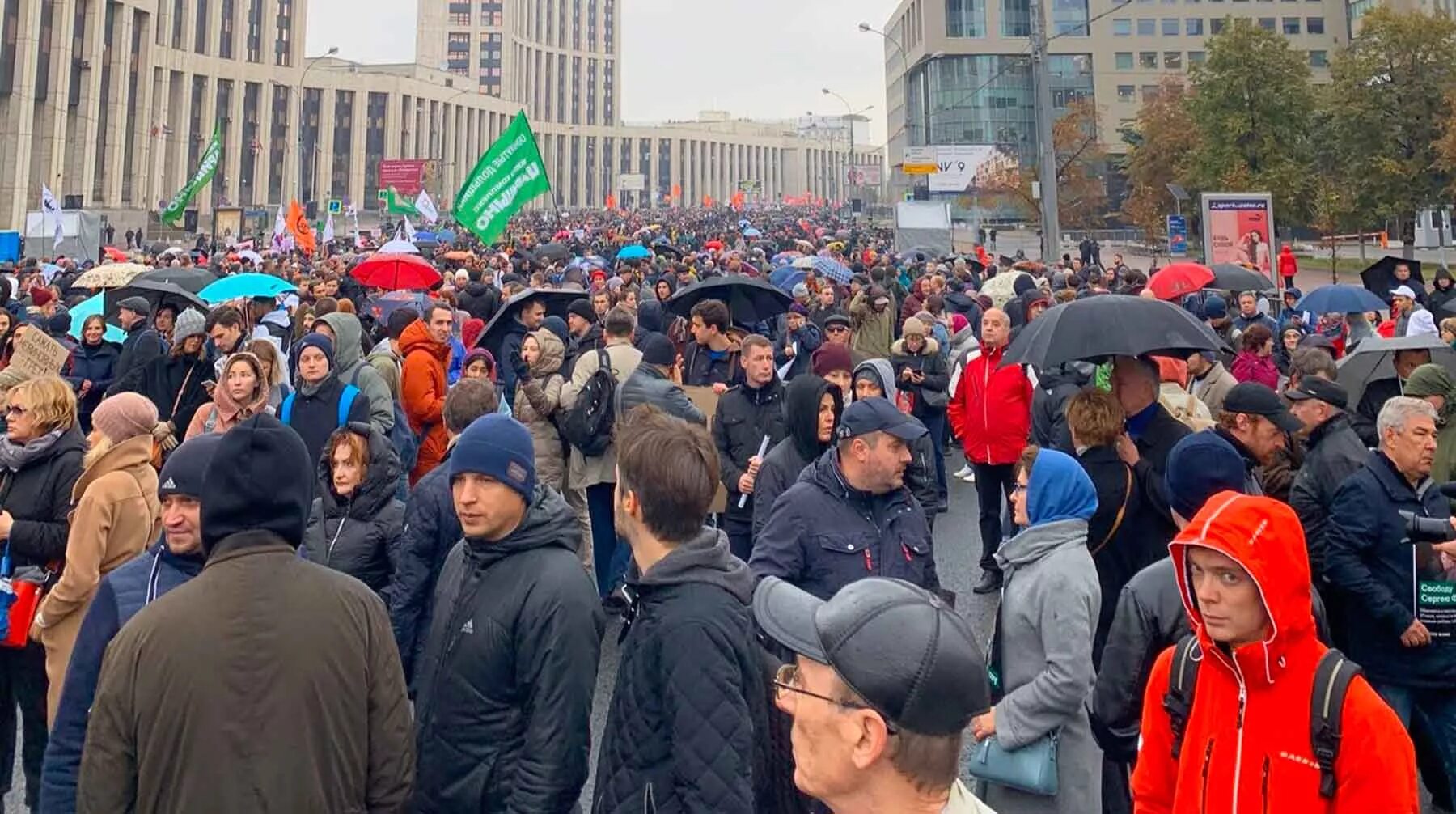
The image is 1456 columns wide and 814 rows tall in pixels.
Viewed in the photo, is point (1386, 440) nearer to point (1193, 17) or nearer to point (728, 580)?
point (728, 580)

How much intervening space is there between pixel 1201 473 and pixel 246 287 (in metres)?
8.93

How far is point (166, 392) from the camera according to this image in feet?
24.8

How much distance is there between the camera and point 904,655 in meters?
1.76

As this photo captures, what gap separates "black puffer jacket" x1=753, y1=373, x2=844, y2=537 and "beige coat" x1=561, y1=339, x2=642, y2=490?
175 centimetres

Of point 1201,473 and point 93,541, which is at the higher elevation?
point 1201,473

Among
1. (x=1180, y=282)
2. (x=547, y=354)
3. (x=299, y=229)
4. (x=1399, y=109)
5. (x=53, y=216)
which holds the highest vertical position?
(x=1399, y=109)

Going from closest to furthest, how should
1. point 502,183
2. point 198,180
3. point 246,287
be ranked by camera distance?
point 246,287, point 502,183, point 198,180

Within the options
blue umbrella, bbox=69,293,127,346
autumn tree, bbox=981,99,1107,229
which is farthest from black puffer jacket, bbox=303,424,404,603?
autumn tree, bbox=981,99,1107,229

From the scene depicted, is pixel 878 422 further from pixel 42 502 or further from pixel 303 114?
pixel 303 114

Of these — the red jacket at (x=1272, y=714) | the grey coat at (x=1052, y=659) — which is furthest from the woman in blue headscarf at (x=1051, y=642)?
the red jacket at (x=1272, y=714)

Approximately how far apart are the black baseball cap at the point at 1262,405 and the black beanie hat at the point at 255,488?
3971 mm

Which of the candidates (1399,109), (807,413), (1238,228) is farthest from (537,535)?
(1399,109)

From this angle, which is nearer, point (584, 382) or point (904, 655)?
point (904, 655)

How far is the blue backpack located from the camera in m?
6.36
